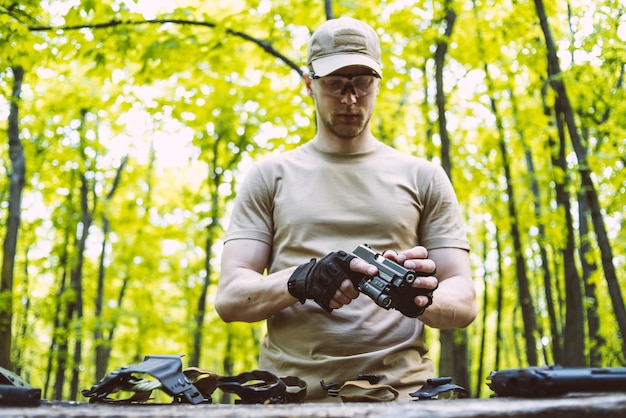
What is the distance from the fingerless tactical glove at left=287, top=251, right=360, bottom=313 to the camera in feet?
6.84

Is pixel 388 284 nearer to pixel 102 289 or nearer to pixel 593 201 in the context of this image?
pixel 593 201

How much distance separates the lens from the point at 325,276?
6.96ft

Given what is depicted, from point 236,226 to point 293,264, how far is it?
0.35 m

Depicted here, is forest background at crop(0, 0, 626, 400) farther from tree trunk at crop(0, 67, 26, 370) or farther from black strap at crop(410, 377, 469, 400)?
black strap at crop(410, 377, 469, 400)

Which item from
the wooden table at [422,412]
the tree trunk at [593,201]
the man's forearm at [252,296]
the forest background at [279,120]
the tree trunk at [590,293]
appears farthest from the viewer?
the tree trunk at [590,293]

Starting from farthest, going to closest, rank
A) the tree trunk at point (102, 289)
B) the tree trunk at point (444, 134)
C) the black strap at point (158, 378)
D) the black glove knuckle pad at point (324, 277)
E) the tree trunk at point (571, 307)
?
the tree trunk at point (102, 289)
the tree trunk at point (571, 307)
the tree trunk at point (444, 134)
the black glove knuckle pad at point (324, 277)
the black strap at point (158, 378)

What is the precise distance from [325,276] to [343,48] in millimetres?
1329

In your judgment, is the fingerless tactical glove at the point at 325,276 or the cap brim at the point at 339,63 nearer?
the fingerless tactical glove at the point at 325,276

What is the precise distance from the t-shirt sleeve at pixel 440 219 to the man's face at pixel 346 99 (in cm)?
47

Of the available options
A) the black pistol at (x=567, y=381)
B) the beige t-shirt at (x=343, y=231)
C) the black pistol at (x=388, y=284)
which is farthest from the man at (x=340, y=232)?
the black pistol at (x=567, y=381)

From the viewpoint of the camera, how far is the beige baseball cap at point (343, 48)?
2908mm

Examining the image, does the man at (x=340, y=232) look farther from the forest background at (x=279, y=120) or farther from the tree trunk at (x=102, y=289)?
the tree trunk at (x=102, y=289)

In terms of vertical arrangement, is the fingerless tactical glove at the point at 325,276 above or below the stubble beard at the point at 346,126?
below

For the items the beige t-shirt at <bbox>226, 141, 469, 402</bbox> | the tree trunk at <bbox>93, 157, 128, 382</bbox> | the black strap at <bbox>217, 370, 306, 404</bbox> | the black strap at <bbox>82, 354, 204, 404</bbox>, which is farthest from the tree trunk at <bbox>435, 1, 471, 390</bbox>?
the tree trunk at <bbox>93, 157, 128, 382</bbox>
